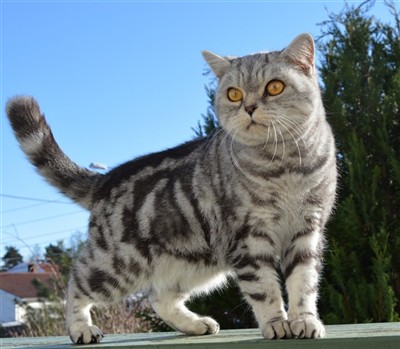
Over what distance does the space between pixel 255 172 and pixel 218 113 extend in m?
0.30

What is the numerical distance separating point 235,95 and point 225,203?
43 cm

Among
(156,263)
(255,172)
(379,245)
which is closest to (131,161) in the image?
(156,263)

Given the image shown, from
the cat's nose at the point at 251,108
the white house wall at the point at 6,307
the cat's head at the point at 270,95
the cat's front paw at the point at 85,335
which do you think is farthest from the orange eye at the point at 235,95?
the white house wall at the point at 6,307

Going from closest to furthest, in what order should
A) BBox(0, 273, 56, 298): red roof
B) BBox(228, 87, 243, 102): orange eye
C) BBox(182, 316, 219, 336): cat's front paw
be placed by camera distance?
BBox(228, 87, 243, 102): orange eye
BBox(182, 316, 219, 336): cat's front paw
BBox(0, 273, 56, 298): red roof

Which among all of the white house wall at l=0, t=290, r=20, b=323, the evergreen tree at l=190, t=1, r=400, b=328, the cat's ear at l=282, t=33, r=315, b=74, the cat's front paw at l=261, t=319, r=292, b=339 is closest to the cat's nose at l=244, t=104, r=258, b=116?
the cat's ear at l=282, t=33, r=315, b=74

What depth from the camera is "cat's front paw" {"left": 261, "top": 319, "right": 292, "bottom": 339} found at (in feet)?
7.38

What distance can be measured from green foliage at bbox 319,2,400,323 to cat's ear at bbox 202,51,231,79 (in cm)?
166

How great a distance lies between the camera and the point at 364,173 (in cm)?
416

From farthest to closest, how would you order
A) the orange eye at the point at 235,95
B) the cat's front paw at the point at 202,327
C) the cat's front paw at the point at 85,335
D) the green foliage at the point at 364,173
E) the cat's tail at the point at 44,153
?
the green foliage at the point at 364,173
the cat's tail at the point at 44,153
the cat's front paw at the point at 202,327
the cat's front paw at the point at 85,335
the orange eye at the point at 235,95

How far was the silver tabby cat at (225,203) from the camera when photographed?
2400 mm

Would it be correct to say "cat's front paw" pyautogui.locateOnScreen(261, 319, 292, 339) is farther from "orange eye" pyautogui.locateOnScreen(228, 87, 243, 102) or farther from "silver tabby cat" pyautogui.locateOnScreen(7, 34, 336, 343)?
"orange eye" pyautogui.locateOnScreen(228, 87, 243, 102)

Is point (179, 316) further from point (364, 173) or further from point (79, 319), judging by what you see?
point (364, 173)

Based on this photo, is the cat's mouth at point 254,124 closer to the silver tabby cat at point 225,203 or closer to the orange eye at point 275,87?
the silver tabby cat at point 225,203

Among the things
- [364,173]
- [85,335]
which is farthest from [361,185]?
[85,335]
